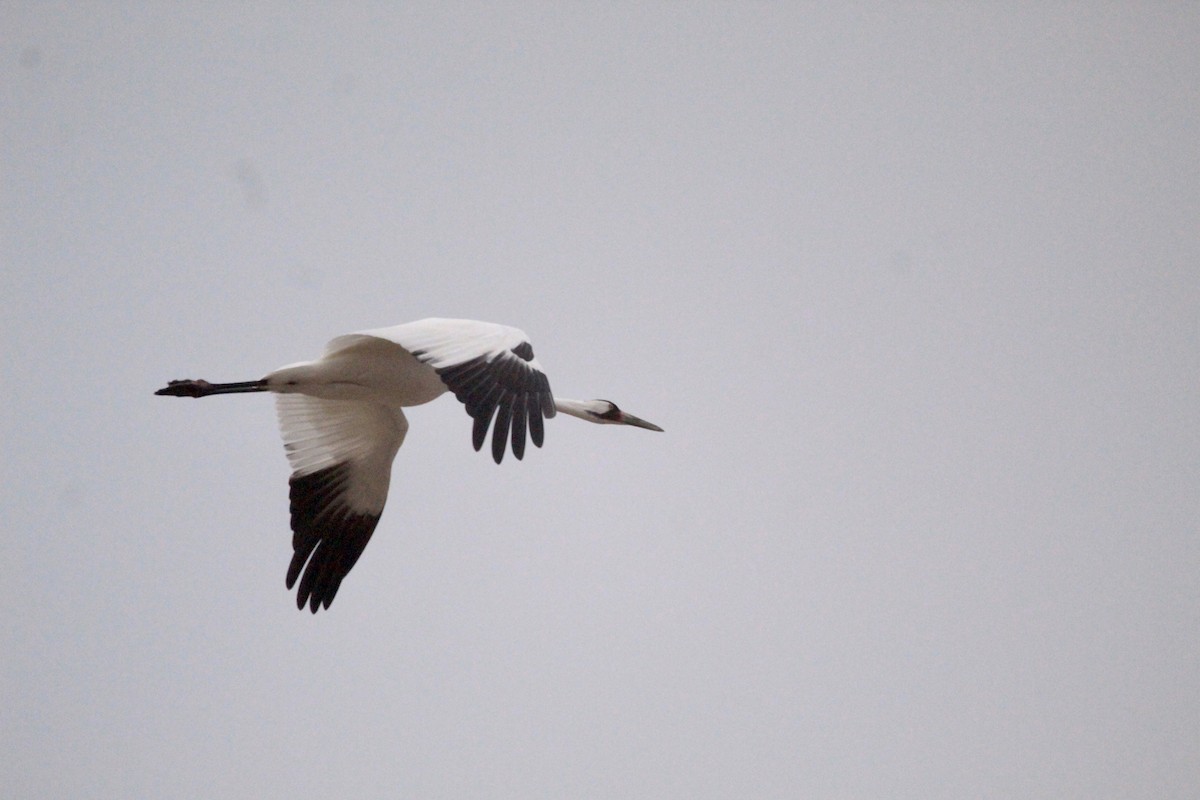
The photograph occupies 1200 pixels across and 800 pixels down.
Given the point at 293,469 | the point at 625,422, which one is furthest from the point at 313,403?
the point at 625,422

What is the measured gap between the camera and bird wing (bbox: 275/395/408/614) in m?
9.98

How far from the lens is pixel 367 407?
10.1 meters

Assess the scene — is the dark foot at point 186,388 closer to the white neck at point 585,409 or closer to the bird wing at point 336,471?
the bird wing at point 336,471

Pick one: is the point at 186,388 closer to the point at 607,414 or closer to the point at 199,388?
the point at 199,388

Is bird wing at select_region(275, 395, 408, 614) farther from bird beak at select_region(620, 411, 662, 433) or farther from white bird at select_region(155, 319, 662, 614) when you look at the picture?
bird beak at select_region(620, 411, 662, 433)

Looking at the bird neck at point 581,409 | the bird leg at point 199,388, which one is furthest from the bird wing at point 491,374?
the bird neck at point 581,409

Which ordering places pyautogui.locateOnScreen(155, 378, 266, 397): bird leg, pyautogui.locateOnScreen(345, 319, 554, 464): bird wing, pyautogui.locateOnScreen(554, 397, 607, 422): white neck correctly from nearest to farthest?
pyautogui.locateOnScreen(345, 319, 554, 464): bird wing < pyautogui.locateOnScreen(155, 378, 266, 397): bird leg < pyautogui.locateOnScreen(554, 397, 607, 422): white neck

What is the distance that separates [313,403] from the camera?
406 inches

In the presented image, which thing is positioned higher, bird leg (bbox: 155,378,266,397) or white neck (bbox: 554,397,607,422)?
white neck (bbox: 554,397,607,422)

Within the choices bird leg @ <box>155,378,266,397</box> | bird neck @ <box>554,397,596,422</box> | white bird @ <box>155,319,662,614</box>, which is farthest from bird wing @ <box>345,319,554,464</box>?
bird neck @ <box>554,397,596,422</box>

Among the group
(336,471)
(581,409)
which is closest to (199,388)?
(336,471)

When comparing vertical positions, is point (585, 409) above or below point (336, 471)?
above

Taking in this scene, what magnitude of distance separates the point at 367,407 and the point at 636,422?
2.29m

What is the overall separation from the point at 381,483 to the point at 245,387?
4.93ft
